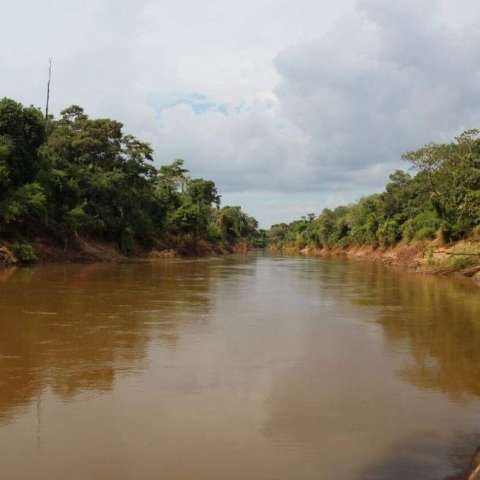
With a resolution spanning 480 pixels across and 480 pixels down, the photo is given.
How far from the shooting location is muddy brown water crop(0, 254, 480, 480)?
555 cm

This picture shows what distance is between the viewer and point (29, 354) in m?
9.90

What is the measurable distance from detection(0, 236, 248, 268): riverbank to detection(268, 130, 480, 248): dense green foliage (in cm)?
2330

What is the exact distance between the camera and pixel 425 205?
198 feet

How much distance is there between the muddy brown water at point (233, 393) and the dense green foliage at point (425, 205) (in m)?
23.8

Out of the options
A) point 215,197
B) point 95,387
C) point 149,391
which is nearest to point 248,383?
point 149,391

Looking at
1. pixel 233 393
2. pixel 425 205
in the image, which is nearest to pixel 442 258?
pixel 425 205

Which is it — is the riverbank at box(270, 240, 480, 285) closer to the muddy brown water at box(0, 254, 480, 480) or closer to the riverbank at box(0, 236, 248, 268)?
the muddy brown water at box(0, 254, 480, 480)

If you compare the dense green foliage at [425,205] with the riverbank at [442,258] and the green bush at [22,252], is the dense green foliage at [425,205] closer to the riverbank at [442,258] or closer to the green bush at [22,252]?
the riverbank at [442,258]

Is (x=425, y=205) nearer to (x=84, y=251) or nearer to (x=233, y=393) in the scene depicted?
(x=84, y=251)

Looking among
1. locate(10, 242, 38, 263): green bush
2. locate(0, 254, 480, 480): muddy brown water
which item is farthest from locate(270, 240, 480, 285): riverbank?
locate(10, 242, 38, 263): green bush

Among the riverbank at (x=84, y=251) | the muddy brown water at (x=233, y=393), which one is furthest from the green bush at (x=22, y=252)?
the muddy brown water at (x=233, y=393)

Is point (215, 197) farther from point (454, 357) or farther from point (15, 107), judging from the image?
point (454, 357)

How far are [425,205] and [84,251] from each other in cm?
3553

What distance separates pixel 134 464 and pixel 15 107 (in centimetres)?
3469
